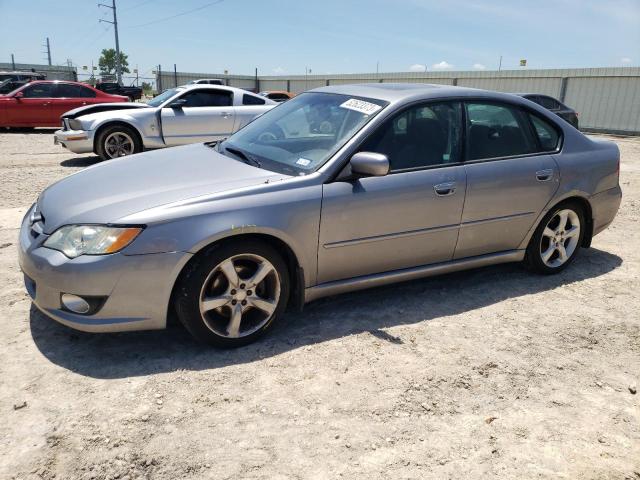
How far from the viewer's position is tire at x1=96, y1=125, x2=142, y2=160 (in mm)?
9295

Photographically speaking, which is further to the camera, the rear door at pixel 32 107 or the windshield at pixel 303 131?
the rear door at pixel 32 107

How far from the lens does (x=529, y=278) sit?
4473mm

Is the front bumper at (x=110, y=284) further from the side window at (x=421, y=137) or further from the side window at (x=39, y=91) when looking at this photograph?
the side window at (x=39, y=91)

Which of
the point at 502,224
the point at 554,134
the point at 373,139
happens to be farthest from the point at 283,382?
the point at 554,134

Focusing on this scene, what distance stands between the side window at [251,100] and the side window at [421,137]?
7090 millimetres

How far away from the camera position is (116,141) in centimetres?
945

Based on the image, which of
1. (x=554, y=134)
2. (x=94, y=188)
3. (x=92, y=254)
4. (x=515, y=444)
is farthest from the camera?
(x=554, y=134)

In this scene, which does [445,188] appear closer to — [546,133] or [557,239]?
[546,133]

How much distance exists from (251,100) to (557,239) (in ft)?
24.1

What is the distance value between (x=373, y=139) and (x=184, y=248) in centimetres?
142

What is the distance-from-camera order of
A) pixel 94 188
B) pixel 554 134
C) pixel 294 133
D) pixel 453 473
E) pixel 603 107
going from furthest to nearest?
pixel 603 107
pixel 554 134
pixel 294 133
pixel 94 188
pixel 453 473

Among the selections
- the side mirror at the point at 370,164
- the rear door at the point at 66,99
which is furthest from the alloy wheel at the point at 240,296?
the rear door at the point at 66,99

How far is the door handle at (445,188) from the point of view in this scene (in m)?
3.61

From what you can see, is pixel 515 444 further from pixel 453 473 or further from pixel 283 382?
pixel 283 382
